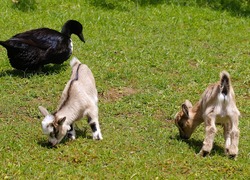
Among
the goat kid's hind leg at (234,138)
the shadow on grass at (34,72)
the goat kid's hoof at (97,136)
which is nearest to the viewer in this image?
the goat kid's hind leg at (234,138)

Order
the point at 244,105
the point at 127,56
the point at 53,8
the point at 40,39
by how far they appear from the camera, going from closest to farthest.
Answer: the point at 244,105 → the point at 40,39 → the point at 127,56 → the point at 53,8

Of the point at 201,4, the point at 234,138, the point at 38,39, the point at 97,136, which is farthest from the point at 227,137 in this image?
the point at 201,4

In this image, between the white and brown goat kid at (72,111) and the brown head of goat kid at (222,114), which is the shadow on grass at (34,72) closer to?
the white and brown goat kid at (72,111)

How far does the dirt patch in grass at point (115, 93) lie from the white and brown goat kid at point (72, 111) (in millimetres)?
1412

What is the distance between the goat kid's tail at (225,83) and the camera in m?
7.73

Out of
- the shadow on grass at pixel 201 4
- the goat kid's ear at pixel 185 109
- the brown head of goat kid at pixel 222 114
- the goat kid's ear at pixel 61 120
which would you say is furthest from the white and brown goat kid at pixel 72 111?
the shadow on grass at pixel 201 4

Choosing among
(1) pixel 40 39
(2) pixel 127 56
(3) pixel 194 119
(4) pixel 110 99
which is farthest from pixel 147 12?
(3) pixel 194 119

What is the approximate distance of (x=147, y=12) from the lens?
16.0 m

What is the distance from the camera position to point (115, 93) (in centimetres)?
1078

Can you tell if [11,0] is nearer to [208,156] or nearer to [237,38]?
[237,38]

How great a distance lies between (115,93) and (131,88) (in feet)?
1.36

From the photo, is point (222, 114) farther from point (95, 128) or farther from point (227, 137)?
point (95, 128)

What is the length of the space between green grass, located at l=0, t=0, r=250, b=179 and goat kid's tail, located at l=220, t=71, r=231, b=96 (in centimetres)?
96

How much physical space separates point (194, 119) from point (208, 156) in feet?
2.48
